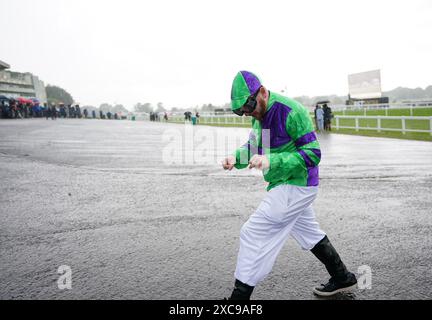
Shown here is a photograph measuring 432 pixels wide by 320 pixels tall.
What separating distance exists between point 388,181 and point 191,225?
470cm

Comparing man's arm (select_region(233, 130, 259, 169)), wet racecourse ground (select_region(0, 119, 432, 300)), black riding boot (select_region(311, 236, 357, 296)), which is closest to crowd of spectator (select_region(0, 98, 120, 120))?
wet racecourse ground (select_region(0, 119, 432, 300))

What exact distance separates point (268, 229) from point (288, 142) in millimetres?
608

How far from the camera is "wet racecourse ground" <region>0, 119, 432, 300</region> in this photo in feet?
10.3

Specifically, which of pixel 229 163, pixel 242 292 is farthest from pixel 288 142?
pixel 242 292

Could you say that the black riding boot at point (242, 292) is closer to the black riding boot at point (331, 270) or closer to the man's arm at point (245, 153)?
the black riding boot at point (331, 270)

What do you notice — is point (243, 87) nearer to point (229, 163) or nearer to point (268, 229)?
point (229, 163)

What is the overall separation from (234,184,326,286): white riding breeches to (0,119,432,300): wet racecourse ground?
576 millimetres

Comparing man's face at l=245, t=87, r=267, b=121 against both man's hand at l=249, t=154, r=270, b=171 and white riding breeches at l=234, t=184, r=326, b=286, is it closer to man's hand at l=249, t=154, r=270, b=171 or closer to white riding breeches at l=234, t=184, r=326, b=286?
man's hand at l=249, t=154, r=270, b=171

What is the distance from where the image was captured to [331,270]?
2.99 metres

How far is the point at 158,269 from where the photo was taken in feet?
11.3

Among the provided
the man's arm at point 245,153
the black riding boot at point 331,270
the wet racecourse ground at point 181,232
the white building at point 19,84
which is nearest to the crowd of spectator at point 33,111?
the white building at point 19,84

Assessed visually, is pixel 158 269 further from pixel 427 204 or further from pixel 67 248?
pixel 427 204
